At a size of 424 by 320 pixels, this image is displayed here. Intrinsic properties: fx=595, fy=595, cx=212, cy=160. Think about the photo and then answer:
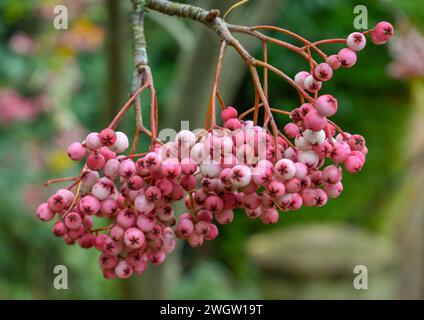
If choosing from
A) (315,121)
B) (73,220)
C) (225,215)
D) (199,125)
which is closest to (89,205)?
(73,220)

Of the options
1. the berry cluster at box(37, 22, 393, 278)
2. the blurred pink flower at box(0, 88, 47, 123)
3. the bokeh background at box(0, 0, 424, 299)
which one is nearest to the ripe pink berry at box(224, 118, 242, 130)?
the berry cluster at box(37, 22, 393, 278)

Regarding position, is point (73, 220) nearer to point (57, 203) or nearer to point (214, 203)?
point (57, 203)

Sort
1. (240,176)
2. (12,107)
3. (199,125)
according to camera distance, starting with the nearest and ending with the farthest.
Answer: (240,176)
(199,125)
(12,107)

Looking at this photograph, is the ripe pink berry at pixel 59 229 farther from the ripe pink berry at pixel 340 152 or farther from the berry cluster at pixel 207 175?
the ripe pink berry at pixel 340 152

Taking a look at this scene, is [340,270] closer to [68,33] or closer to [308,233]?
[308,233]

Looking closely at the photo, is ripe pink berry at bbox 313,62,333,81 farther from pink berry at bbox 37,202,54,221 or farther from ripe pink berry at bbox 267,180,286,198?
pink berry at bbox 37,202,54,221

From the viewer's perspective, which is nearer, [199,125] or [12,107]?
[199,125]
